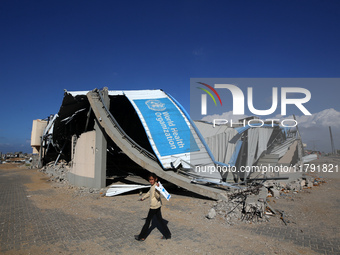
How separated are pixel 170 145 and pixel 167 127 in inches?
59.6

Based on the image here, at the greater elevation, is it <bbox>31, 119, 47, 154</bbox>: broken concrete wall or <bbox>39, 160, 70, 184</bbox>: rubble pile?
<bbox>31, 119, 47, 154</bbox>: broken concrete wall

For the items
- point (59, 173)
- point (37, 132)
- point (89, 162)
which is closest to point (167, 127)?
point (89, 162)

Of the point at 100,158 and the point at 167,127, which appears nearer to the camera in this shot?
the point at 100,158

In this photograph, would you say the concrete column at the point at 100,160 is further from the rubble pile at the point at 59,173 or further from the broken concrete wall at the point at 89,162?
the rubble pile at the point at 59,173

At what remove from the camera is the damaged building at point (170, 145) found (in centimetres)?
1154

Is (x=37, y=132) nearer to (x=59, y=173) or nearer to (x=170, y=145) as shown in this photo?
(x=59, y=173)

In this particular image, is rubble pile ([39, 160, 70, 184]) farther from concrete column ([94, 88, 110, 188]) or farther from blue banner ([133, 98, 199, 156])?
blue banner ([133, 98, 199, 156])

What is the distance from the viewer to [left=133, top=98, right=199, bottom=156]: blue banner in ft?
41.3

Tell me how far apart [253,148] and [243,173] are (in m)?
2.51

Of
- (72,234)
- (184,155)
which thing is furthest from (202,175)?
(72,234)

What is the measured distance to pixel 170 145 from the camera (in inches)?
496

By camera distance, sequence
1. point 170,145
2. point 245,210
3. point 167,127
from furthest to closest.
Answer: point 167,127
point 170,145
point 245,210

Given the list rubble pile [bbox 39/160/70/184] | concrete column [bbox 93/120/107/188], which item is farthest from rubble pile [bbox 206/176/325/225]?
rubble pile [bbox 39/160/70/184]

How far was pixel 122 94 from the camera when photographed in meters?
15.4
